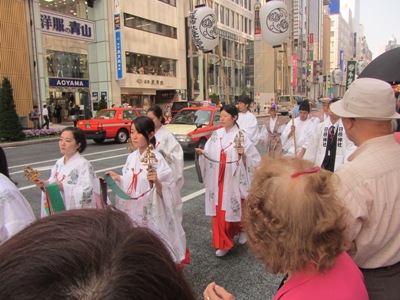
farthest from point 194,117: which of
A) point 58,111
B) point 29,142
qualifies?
point 58,111

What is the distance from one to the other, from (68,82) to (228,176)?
2112 cm

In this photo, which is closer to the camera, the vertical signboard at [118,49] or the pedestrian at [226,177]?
the pedestrian at [226,177]

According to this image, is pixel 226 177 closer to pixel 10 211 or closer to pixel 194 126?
pixel 10 211

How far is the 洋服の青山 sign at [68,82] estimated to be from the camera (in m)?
21.4

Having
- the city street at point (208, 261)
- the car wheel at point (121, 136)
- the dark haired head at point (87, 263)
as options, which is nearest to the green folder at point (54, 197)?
the city street at point (208, 261)

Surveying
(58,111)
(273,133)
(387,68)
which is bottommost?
(273,133)

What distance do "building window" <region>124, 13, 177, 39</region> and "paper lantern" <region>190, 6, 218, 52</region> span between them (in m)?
18.8

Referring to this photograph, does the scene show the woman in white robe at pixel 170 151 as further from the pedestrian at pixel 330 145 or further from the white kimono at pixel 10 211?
the white kimono at pixel 10 211

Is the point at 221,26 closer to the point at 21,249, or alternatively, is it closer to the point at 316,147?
the point at 316,147

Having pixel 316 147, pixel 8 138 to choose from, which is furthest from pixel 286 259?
pixel 8 138

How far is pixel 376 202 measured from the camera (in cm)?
144

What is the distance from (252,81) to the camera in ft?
178

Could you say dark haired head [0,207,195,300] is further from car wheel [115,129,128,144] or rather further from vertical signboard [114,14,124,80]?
vertical signboard [114,14,124,80]

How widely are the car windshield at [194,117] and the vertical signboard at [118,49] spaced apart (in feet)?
49.4
